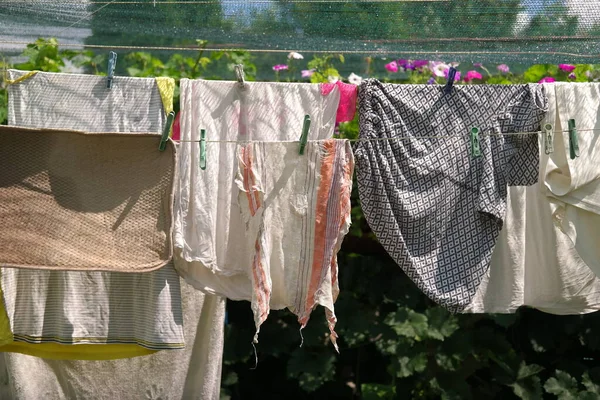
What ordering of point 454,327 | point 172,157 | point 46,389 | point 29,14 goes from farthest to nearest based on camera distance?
point 454,327
point 46,389
point 29,14
point 172,157

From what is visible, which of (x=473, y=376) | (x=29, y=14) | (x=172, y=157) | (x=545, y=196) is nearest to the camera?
(x=172, y=157)

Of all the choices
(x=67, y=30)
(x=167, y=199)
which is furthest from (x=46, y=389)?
(x=67, y=30)

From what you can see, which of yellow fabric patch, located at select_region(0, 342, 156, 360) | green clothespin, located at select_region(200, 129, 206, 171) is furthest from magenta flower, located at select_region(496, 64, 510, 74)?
yellow fabric patch, located at select_region(0, 342, 156, 360)

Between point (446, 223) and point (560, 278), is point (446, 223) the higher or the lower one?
the higher one

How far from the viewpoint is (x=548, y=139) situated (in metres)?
2.84

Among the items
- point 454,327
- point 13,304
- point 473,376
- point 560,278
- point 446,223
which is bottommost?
point 473,376

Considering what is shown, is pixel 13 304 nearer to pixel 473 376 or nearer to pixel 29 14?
pixel 29 14

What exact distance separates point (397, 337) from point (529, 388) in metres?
0.67

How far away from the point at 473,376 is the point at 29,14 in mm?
2666

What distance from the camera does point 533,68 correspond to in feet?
11.8

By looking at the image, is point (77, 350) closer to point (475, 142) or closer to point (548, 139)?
point (475, 142)

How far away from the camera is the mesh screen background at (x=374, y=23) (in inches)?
117

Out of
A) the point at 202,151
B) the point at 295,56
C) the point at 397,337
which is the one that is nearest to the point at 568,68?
the point at 295,56

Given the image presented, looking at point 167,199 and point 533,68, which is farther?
point 533,68
